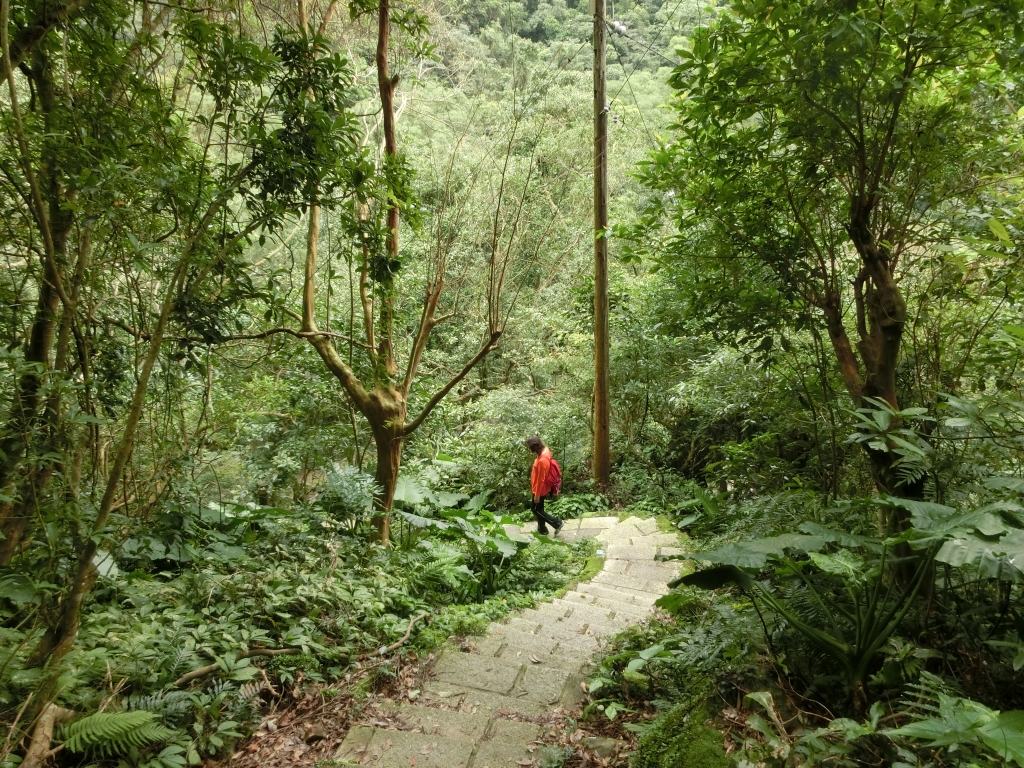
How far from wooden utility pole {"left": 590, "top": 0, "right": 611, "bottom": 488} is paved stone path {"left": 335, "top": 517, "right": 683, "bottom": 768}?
3.75 metres

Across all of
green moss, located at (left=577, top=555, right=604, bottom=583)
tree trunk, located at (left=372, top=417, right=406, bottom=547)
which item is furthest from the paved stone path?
tree trunk, located at (left=372, top=417, right=406, bottom=547)

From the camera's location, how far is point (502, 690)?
131 inches

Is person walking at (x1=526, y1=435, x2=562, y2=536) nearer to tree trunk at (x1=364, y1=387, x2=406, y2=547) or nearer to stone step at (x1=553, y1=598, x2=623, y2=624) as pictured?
stone step at (x1=553, y1=598, x2=623, y2=624)

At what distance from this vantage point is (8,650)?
2.45 meters

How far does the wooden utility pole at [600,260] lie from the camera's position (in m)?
8.30

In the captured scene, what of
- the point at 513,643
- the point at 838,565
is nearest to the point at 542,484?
the point at 513,643

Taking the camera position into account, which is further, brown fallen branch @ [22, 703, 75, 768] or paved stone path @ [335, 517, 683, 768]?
paved stone path @ [335, 517, 683, 768]

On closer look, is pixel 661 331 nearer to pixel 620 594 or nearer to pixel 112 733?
pixel 620 594

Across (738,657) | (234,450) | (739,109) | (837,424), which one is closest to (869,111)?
(739,109)

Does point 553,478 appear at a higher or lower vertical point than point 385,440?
lower

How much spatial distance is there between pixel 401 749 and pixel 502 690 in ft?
2.44

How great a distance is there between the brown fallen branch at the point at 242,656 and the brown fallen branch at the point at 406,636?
51 centimetres

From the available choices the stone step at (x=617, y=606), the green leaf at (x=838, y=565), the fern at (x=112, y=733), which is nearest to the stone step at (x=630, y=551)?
the stone step at (x=617, y=606)

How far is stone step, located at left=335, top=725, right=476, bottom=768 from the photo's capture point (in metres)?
2.64
